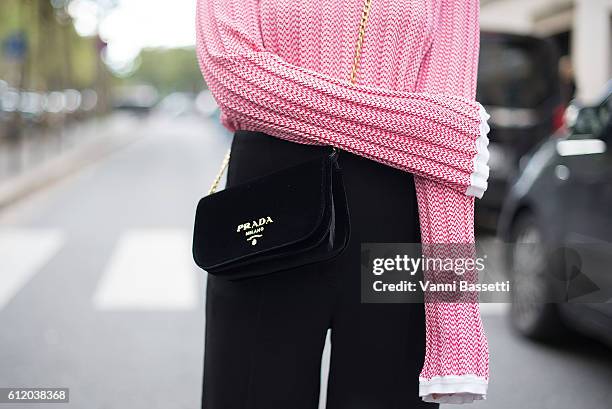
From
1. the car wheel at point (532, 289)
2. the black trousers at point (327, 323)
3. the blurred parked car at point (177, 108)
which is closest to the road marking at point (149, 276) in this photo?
the car wheel at point (532, 289)

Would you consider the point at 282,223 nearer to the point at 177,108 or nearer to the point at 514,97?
the point at 514,97

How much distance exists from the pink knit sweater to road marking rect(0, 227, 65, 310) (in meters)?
4.70

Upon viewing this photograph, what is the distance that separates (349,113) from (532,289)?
3.70 metres

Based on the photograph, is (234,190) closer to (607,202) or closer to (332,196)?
(332,196)

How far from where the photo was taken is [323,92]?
180cm

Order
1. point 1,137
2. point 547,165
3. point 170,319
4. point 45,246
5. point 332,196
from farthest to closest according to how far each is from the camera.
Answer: point 1,137 < point 45,246 < point 170,319 < point 547,165 < point 332,196

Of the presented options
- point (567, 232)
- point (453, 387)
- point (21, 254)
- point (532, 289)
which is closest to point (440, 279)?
point (453, 387)

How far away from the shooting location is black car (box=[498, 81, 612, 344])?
435cm

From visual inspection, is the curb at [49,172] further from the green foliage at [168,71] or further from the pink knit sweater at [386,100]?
the green foliage at [168,71]

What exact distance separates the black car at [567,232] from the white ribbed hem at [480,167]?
2.39 meters

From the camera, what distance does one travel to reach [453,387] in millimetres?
1829

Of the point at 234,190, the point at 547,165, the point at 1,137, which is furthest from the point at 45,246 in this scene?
the point at 1,137

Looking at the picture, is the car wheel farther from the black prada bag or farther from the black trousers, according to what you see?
the black prada bag

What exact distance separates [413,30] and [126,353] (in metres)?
3.52
